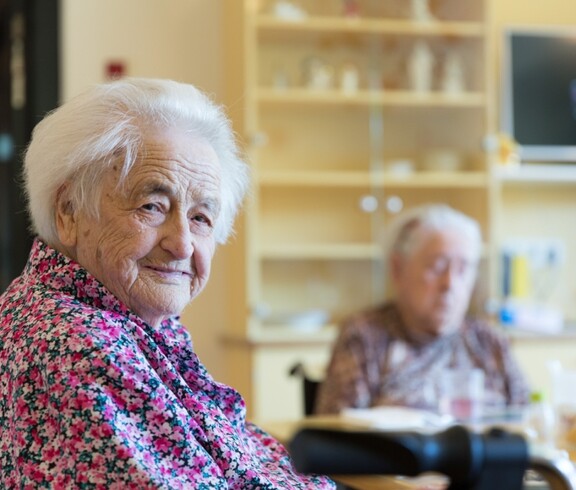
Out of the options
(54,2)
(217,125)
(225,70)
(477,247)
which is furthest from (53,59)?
(217,125)

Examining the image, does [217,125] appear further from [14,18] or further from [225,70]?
[14,18]

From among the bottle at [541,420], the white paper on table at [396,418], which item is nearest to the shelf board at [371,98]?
the white paper on table at [396,418]

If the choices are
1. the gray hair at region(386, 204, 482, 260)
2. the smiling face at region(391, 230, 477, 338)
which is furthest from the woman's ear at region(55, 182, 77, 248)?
the gray hair at region(386, 204, 482, 260)

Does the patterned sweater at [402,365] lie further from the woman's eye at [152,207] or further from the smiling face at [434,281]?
the woman's eye at [152,207]

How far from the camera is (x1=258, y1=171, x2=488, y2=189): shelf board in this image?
14.0 feet

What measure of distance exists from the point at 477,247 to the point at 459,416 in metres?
0.76

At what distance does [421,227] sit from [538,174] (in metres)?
1.69

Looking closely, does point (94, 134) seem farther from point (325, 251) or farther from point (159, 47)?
Result: point (159, 47)

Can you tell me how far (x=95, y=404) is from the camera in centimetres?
112

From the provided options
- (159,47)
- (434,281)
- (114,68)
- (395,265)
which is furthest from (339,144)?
(434,281)

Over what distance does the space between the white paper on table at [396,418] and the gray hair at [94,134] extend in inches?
40.7

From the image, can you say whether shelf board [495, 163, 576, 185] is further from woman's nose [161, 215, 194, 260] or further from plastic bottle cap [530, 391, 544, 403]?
woman's nose [161, 215, 194, 260]

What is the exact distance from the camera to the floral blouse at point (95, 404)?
1.11 m

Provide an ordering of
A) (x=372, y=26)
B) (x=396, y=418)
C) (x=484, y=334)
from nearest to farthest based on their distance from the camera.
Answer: (x=396, y=418) → (x=484, y=334) → (x=372, y=26)
